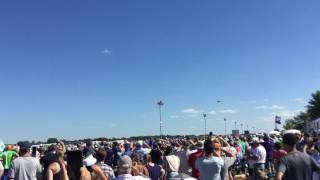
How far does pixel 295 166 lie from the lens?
588 cm

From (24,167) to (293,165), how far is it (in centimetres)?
597

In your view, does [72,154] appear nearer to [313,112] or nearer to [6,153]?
[6,153]

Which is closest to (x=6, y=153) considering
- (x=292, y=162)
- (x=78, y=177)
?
A: (x=78, y=177)

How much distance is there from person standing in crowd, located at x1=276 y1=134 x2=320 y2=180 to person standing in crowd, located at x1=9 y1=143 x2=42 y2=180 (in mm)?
5756

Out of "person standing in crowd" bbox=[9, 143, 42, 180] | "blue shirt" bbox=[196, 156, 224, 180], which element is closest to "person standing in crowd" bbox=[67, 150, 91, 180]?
"blue shirt" bbox=[196, 156, 224, 180]

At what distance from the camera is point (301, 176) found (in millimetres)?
5926

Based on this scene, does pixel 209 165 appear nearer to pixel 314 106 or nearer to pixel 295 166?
pixel 295 166

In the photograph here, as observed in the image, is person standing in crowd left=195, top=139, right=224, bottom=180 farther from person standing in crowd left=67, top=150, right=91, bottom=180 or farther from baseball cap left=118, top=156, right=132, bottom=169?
baseball cap left=118, top=156, right=132, bottom=169

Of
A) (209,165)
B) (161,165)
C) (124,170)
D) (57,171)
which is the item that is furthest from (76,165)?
(161,165)

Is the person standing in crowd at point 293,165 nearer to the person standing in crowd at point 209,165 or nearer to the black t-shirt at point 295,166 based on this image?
the black t-shirt at point 295,166

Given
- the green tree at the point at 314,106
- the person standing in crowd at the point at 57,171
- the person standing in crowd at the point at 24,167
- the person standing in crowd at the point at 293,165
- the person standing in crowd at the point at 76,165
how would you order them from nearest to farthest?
1. the person standing in crowd at the point at 293,165
2. the person standing in crowd at the point at 76,165
3. the person standing in crowd at the point at 57,171
4. the person standing in crowd at the point at 24,167
5. the green tree at the point at 314,106

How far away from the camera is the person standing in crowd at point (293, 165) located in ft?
19.2

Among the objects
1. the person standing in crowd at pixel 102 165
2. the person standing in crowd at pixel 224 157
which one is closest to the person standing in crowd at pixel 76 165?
the person standing in crowd at pixel 102 165

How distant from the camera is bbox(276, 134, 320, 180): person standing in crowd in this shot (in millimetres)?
5855
